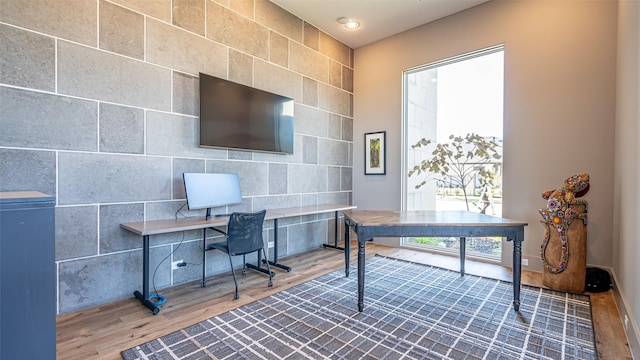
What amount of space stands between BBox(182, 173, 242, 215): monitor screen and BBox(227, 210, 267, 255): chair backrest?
488 millimetres

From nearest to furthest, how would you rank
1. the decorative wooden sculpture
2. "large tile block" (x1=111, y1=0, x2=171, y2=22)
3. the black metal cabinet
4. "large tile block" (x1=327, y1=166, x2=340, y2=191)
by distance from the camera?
the black metal cabinet → "large tile block" (x1=111, y1=0, x2=171, y2=22) → the decorative wooden sculpture → "large tile block" (x1=327, y1=166, x2=340, y2=191)

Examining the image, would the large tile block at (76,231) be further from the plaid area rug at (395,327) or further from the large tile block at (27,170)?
the plaid area rug at (395,327)

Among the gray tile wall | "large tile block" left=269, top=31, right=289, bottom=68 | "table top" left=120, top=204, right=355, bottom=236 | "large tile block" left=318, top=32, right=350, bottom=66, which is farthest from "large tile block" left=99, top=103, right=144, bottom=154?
"large tile block" left=318, top=32, right=350, bottom=66

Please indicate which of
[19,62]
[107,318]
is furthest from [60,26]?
[107,318]

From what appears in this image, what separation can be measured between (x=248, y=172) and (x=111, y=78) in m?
1.69

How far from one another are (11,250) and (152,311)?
4.51ft

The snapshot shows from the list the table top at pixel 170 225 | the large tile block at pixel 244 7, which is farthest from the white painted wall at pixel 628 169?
the large tile block at pixel 244 7

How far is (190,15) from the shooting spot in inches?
124

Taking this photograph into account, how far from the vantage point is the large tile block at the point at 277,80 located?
3.91 meters

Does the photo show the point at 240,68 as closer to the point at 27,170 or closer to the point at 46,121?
the point at 46,121

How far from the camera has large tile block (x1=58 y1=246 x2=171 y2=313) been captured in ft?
8.05

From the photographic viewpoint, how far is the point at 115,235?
2.70m

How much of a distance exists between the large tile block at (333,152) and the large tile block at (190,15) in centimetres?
230

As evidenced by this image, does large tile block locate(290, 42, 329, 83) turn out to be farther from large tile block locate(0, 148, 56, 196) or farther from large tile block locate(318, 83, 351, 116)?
large tile block locate(0, 148, 56, 196)
